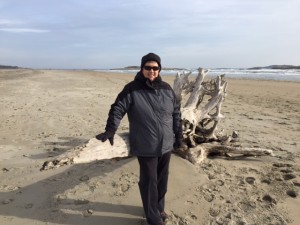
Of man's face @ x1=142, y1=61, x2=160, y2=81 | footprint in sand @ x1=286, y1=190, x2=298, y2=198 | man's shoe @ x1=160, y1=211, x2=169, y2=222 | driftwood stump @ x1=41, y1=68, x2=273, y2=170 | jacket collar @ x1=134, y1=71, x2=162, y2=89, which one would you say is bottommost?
footprint in sand @ x1=286, y1=190, x2=298, y2=198

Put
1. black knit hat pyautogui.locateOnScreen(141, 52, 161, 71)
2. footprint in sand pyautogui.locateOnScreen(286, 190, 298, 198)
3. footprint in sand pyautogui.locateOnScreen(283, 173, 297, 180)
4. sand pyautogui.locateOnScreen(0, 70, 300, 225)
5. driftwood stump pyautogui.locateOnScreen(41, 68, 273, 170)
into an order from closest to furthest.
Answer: black knit hat pyautogui.locateOnScreen(141, 52, 161, 71)
sand pyautogui.locateOnScreen(0, 70, 300, 225)
footprint in sand pyautogui.locateOnScreen(286, 190, 298, 198)
driftwood stump pyautogui.locateOnScreen(41, 68, 273, 170)
footprint in sand pyautogui.locateOnScreen(283, 173, 297, 180)

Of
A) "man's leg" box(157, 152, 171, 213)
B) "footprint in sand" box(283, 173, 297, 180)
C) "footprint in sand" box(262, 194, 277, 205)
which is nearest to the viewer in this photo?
"man's leg" box(157, 152, 171, 213)

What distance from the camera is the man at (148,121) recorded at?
3924 millimetres

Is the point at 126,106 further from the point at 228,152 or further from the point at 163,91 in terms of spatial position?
the point at 228,152

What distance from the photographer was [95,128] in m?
9.34

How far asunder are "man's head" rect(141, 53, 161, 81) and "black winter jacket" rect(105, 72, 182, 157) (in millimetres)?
54

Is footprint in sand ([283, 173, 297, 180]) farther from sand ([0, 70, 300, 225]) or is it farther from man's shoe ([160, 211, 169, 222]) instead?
man's shoe ([160, 211, 169, 222])

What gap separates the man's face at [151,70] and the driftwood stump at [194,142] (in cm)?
190

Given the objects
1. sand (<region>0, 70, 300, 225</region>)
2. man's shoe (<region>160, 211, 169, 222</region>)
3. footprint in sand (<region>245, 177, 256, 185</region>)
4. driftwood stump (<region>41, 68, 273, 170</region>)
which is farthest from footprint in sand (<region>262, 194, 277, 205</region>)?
man's shoe (<region>160, 211, 169, 222</region>)

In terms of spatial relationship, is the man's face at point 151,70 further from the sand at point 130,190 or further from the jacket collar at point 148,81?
the sand at point 130,190

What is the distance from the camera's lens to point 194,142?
21.6 feet

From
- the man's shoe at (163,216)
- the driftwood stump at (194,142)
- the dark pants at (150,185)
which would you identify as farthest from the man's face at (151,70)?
the driftwood stump at (194,142)

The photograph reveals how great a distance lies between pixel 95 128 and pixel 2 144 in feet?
7.86

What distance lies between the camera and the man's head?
3.89m
